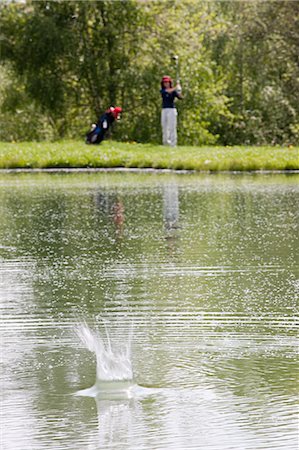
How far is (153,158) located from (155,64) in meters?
14.9

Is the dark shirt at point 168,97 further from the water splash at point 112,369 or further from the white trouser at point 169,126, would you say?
the water splash at point 112,369

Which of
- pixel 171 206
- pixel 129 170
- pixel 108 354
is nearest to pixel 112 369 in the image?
pixel 108 354

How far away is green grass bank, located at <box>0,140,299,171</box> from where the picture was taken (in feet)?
86.9

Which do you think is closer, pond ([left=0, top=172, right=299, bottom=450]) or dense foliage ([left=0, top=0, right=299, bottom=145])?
pond ([left=0, top=172, right=299, bottom=450])

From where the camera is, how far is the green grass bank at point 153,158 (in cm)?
2648

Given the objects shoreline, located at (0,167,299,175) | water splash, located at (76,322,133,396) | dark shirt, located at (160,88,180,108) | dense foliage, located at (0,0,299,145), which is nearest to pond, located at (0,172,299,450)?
water splash, located at (76,322,133,396)

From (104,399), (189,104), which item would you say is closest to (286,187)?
(104,399)

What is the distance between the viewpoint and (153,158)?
27.5m

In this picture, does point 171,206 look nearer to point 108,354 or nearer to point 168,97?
point 108,354

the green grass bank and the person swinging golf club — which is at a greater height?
the person swinging golf club

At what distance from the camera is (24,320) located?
9039 millimetres

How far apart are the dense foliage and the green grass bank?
466 inches

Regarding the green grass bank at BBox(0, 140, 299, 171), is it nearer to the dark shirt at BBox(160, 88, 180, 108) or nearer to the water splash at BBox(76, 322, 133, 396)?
the dark shirt at BBox(160, 88, 180, 108)

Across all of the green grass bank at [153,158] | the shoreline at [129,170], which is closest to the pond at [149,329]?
the shoreline at [129,170]
